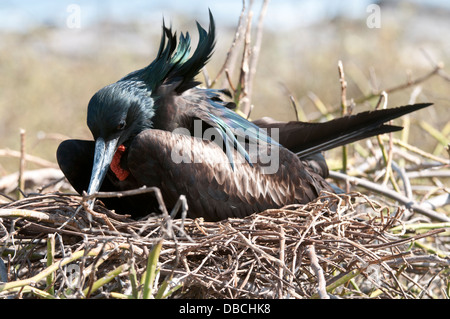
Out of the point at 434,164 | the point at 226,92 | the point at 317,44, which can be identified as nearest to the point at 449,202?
the point at 434,164

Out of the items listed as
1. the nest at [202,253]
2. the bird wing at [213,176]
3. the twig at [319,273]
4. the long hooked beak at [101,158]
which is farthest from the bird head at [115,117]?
the twig at [319,273]

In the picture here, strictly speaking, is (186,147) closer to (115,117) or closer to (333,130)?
(115,117)

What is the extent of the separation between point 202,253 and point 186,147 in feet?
1.78

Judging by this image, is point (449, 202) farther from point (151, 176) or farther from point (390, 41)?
point (390, 41)

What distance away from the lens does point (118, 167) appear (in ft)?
9.16

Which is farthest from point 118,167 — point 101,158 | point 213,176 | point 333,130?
point 333,130

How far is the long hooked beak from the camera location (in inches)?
98.8

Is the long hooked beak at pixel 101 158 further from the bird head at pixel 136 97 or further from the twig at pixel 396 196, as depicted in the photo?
the twig at pixel 396 196

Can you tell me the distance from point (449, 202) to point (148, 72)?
69.3 inches

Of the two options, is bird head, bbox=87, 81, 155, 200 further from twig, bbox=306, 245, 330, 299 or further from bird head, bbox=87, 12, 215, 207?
twig, bbox=306, 245, 330, 299

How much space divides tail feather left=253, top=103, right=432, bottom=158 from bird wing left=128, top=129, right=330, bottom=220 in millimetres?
265

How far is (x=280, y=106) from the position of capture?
9086 millimetres

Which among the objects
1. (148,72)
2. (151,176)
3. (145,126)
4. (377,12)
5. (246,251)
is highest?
(377,12)

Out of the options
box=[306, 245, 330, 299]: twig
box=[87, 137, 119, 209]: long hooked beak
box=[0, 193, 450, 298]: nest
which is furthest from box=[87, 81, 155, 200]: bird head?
box=[306, 245, 330, 299]: twig
